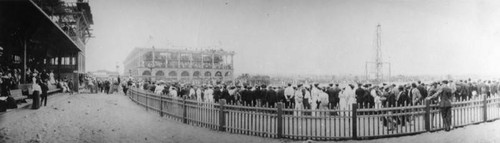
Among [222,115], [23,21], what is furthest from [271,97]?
[23,21]

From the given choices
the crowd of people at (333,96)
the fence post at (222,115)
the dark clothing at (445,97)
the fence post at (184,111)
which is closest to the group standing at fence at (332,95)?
the crowd of people at (333,96)

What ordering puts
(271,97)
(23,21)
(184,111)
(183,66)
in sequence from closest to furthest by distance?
(184,111) < (23,21) < (271,97) < (183,66)

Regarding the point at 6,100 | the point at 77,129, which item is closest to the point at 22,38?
the point at 6,100

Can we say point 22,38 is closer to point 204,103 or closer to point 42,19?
point 42,19

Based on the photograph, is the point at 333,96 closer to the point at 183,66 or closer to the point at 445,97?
the point at 445,97

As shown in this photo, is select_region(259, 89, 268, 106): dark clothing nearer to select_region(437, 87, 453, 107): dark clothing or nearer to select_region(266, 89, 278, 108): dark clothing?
select_region(266, 89, 278, 108): dark clothing

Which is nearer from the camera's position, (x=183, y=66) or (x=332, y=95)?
(x=332, y=95)
